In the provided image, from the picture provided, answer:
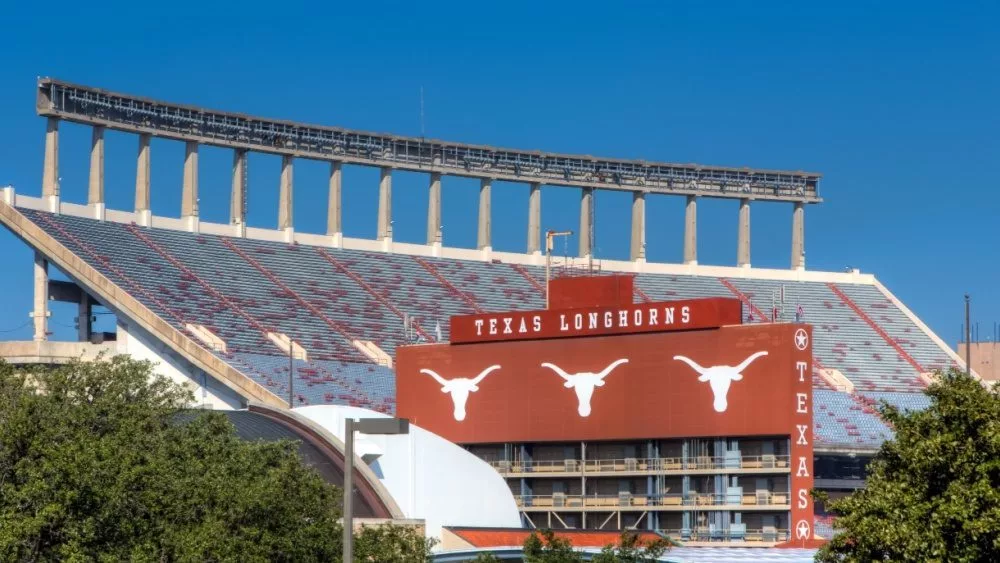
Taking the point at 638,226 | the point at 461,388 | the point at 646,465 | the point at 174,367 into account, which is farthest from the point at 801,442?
the point at 638,226

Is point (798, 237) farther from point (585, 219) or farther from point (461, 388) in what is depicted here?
point (461, 388)

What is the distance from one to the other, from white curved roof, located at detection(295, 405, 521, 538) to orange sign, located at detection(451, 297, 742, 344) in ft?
27.9

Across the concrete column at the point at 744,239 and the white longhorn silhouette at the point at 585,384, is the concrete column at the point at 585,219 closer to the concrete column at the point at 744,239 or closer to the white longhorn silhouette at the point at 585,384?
the concrete column at the point at 744,239

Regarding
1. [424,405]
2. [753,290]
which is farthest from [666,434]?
[753,290]

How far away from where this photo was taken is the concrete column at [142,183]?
129750 mm

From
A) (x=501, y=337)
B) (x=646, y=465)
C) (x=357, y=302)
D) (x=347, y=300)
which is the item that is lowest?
(x=646, y=465)

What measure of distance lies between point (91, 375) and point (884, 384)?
85.4 metres

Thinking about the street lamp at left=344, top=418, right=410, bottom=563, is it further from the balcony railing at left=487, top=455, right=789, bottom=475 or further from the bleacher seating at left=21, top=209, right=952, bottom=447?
the bleacher seating at left=21, top=209, right=952, bottom=447

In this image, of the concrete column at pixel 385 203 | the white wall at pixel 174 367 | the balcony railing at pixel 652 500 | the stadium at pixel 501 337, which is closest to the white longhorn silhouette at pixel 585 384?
the stadium at pixel 501 337

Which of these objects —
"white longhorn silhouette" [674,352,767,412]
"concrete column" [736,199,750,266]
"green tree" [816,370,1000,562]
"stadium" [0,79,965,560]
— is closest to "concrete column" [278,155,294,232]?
"stadium" [0,79,965,560]

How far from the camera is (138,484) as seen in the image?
169ft

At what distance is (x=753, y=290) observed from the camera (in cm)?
15062

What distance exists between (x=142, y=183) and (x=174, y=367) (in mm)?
22014

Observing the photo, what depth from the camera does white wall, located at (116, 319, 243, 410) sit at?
11100 centimetres
